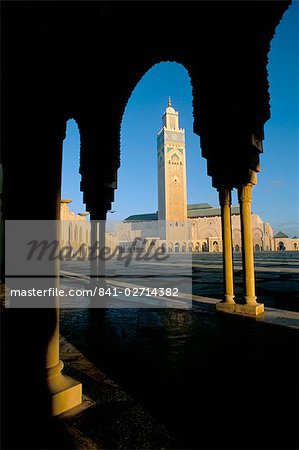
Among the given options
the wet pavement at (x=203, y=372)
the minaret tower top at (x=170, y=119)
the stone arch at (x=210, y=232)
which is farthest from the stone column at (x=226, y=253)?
the minaret tower top at (x=170, y=119)

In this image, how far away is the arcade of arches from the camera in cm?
196

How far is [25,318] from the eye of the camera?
1996mm

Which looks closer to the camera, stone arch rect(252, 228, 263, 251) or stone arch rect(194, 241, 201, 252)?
stone arch rect(252, 228, 263, 251)

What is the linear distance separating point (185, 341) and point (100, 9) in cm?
369

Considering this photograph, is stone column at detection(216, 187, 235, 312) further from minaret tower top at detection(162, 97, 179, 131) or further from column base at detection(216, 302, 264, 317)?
minaret tower top at detection(162, 97, 179, 131)

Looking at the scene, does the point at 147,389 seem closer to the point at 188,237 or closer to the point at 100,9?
the point at 100,9

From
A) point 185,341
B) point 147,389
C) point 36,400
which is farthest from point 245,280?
point 36,400

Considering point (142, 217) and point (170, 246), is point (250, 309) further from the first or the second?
point (142, 217)

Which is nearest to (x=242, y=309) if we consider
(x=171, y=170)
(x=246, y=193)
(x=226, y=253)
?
(x=226, y=253)

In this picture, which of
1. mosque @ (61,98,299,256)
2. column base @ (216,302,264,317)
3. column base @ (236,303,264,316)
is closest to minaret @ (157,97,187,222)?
mosque @ (61,98,299,256)

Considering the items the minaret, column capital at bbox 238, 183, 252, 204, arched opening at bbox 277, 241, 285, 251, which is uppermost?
the minaret

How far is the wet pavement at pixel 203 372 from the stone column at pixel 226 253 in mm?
582

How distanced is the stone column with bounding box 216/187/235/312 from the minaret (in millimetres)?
62877

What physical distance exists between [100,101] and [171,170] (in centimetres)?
6819
